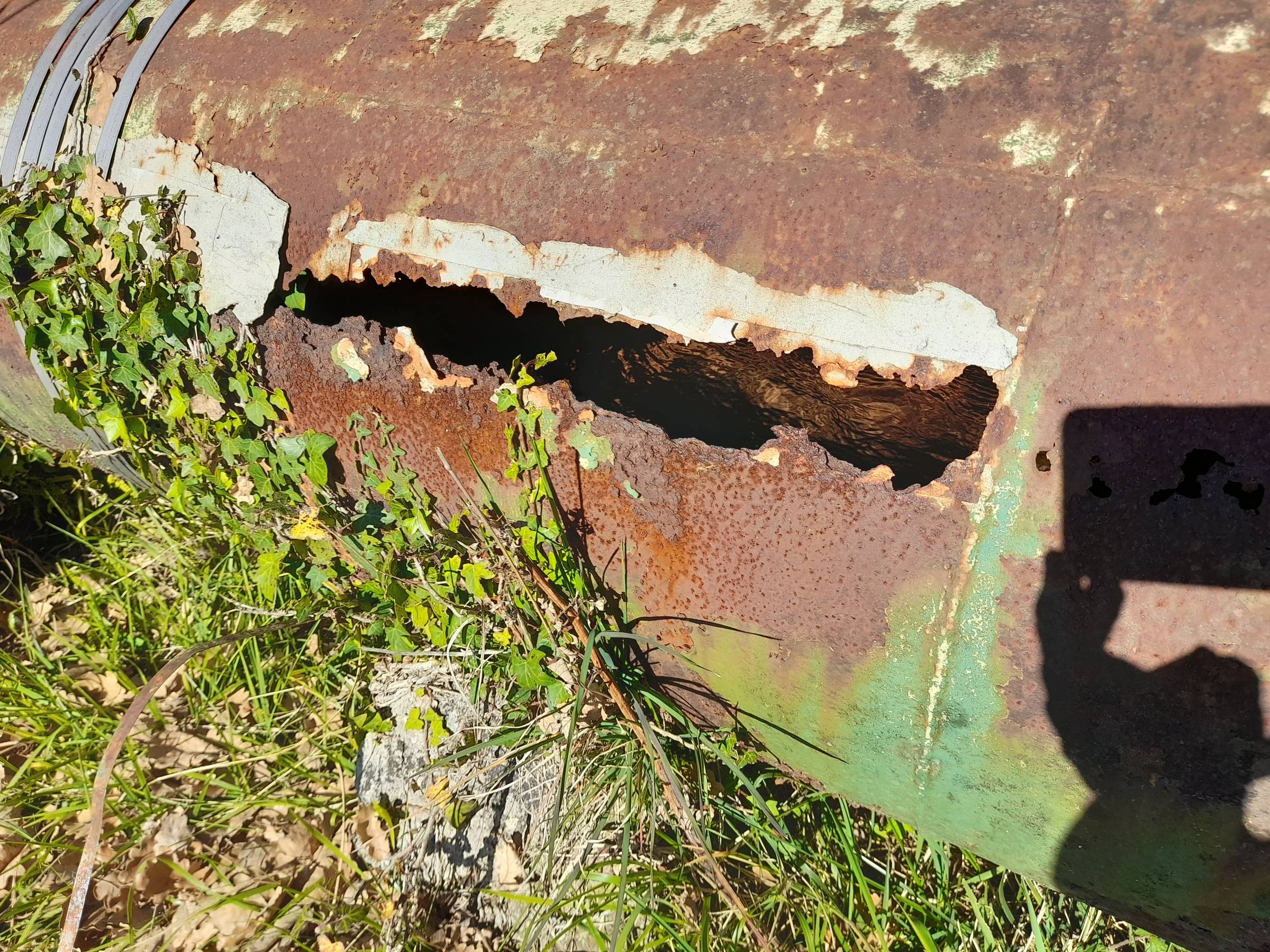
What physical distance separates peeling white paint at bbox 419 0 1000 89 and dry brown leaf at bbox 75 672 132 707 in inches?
85.2

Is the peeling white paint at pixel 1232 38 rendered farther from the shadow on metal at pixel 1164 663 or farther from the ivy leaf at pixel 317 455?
the ivy leaf at pixel 317 455

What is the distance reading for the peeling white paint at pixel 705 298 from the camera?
3.98 ft

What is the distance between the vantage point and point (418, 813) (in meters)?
2.26

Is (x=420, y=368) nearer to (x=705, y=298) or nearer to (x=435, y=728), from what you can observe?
(x=705, y=298)

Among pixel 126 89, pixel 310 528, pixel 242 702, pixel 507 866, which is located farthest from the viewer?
pixel 242 702

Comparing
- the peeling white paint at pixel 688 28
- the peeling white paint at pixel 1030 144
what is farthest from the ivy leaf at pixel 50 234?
the peeling white paint at pixel 1030 144

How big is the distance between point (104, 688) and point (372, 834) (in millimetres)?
1056

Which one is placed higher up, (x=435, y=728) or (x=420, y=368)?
(x=420, y=368)

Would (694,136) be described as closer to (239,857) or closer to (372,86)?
(372,86)

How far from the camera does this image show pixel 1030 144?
1.21 meters

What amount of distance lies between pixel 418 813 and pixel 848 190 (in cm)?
190

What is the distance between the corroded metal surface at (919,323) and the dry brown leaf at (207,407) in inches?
14.6

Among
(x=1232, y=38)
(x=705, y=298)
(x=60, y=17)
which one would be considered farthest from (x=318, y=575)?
(x=1232, y=38)

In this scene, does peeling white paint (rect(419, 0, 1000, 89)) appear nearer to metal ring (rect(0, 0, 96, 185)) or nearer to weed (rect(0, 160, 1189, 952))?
weed (rect(0, 160, 1189, 952))
